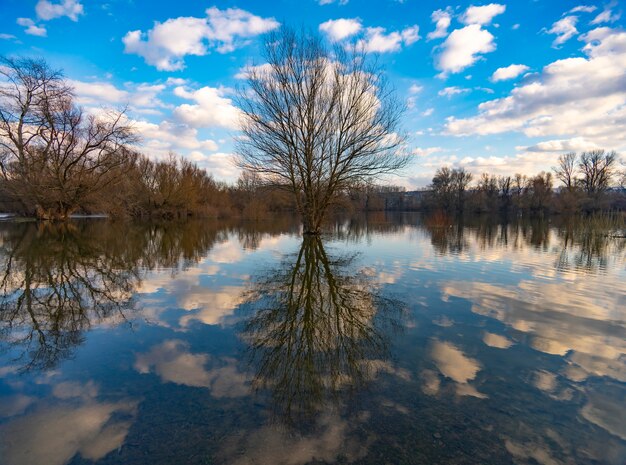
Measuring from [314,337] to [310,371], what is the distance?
0.98 meters

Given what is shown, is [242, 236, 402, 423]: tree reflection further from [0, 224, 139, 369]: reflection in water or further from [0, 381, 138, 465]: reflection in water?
[0, 224, 139, 369]: reflection in water

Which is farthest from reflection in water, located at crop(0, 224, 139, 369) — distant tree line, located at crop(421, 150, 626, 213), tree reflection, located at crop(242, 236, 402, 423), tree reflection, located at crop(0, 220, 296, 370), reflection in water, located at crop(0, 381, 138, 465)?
distant tree line, located at crop(421, 150, 626, 213)

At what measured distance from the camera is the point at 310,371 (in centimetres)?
383

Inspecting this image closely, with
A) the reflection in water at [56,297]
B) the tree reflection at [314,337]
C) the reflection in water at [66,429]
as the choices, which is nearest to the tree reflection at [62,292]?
the reflection in water at [56,297]

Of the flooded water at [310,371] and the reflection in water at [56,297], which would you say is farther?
the reflection in water at [56,297]

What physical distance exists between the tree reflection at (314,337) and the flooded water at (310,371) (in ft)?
0.10

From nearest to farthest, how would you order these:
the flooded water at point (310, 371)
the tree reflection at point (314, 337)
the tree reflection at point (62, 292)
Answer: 1. the flooded water at point (310, 371)
2. the tree reflection at point (314, 337)
3. the tree reflection at point (62, 292)

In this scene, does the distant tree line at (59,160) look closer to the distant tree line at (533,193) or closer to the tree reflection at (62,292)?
the tree reflection at (62,292)

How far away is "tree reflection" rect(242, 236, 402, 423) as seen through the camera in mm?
3484

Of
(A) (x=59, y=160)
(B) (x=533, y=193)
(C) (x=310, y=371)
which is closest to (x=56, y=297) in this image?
(C) (x=310, y=371)

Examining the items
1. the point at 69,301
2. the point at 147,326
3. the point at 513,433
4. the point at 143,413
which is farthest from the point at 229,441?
the point at 69,301

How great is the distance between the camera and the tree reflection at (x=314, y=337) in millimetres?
3484

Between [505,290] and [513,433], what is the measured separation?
5749mm

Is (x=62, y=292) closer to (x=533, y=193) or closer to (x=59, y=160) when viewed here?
(x=59, y=160)
